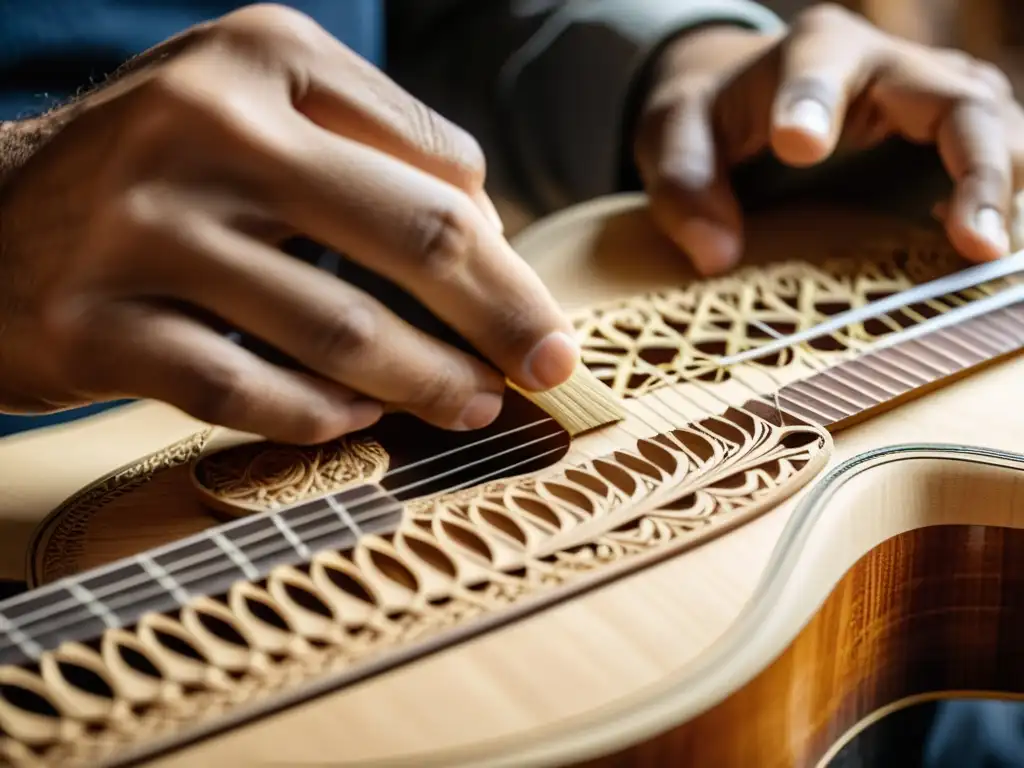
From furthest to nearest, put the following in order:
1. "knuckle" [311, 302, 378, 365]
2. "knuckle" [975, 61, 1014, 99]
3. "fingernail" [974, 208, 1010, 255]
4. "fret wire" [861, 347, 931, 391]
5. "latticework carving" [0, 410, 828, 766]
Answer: "knuckle" [975, 61, 1014, 99] < "fingernail" [974, 208, 1010, 255] < "fret wire" [861, 347, 931, 391] < "knuckle" [311, 302, 378, 365] < "latticework carving" [0, 410, 828, 766]

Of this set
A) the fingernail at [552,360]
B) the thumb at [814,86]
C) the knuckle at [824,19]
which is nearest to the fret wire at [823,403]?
the fingernail at [552,360]

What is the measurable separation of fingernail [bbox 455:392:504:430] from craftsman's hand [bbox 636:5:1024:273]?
27 centimetres

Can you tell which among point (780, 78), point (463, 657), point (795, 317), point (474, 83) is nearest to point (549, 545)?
point (463, 657)

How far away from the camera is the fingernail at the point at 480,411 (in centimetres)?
42

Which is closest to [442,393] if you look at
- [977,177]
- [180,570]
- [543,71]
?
[180,570]

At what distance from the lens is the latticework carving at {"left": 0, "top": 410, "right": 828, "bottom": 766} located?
11.3 inches

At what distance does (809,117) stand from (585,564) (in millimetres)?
409

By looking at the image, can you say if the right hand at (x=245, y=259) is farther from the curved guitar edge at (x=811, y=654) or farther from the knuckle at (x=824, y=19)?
the knuckle at (x=824, y=19)

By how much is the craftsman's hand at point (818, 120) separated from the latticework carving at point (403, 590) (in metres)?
0.27

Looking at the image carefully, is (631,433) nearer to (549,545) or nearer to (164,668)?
(549,545)

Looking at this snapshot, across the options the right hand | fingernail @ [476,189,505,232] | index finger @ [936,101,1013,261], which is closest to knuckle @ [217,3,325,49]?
the right hand

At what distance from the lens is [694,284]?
624 mm

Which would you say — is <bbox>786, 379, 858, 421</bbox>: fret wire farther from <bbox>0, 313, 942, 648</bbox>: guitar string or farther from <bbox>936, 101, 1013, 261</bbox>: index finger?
<bbox>936, 101, 1013, 261</bbox>: index finger

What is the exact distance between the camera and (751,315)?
1.90 ft
